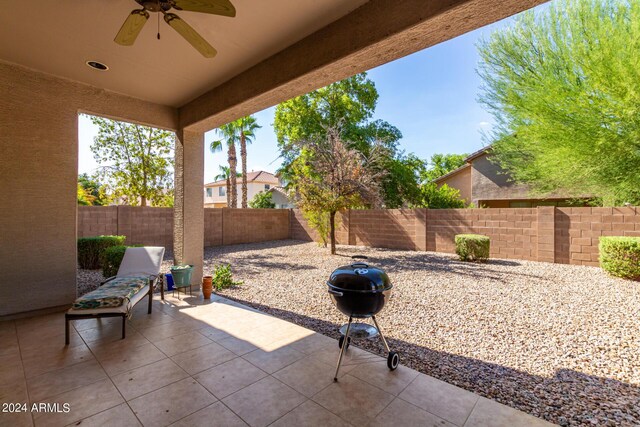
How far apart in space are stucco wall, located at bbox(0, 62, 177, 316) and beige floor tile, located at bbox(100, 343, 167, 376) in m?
2.07

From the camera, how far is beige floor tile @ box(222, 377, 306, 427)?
199 cm

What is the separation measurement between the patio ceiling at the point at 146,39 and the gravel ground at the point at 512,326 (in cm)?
331

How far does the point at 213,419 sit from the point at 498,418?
1.96 m

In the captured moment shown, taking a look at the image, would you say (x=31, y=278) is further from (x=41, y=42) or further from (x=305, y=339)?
(x=305, y=339)

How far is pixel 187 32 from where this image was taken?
236 cm

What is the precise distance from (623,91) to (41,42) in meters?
9.42

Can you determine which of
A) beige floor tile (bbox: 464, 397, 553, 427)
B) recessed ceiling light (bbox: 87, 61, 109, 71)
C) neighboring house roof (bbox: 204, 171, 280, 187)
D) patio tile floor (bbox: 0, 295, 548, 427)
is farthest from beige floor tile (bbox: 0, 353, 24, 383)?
neighboring house roof (bbox: 204, 171, 280, 187)

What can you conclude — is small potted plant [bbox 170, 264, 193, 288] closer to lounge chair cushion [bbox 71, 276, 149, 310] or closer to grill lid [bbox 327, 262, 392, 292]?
lounge chair cushion [bbox 71, 276, 149, 310]

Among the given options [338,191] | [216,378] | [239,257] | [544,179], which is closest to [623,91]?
[544,179]

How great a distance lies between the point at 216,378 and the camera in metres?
2.45

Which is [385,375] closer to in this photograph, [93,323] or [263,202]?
[93,323]

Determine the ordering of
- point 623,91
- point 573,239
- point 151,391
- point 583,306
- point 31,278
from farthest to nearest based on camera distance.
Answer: point 573,239 → point 623,91 → point 583,306 → point 31,278 → point 151,391

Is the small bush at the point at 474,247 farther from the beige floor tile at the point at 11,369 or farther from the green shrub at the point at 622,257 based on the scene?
the beige floor tile at the point at 11,369

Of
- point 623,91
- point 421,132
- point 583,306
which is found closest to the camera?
point 583,306
